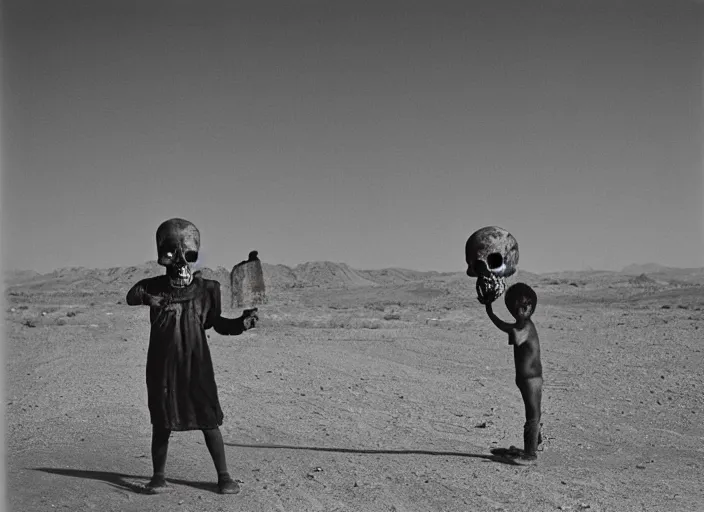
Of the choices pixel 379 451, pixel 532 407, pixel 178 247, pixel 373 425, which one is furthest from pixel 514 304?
pixel 373 425

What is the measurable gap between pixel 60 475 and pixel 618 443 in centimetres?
593

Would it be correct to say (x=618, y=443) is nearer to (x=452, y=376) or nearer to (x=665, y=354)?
(x=452, y=376)

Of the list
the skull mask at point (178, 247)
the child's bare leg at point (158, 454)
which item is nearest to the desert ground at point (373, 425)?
the child's bare leg at point (158, 454)

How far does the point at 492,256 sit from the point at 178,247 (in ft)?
8.80

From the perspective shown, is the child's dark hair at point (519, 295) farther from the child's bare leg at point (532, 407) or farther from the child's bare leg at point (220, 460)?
the child's bare leg at point (220, 460)

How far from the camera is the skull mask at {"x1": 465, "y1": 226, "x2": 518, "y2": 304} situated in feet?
23.2

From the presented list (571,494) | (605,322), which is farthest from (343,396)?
(605,322)

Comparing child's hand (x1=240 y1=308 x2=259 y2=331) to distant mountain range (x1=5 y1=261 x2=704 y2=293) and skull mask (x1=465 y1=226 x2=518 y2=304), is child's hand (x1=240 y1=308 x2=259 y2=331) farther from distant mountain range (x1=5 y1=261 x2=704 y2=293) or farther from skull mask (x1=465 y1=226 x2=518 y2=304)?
distant mountain range (x1=5 y1=261 x2=704 y2=293)

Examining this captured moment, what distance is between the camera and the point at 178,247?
6609 mm

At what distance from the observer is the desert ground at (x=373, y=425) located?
22.8 ft

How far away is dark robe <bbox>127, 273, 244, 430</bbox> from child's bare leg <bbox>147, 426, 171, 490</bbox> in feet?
0.66

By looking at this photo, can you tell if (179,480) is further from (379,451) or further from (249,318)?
(379,451)

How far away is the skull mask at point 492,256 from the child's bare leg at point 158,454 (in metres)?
2.98

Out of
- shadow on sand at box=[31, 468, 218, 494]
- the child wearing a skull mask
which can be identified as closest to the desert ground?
shadow on sand at box=[31, 468, 218, 494]
